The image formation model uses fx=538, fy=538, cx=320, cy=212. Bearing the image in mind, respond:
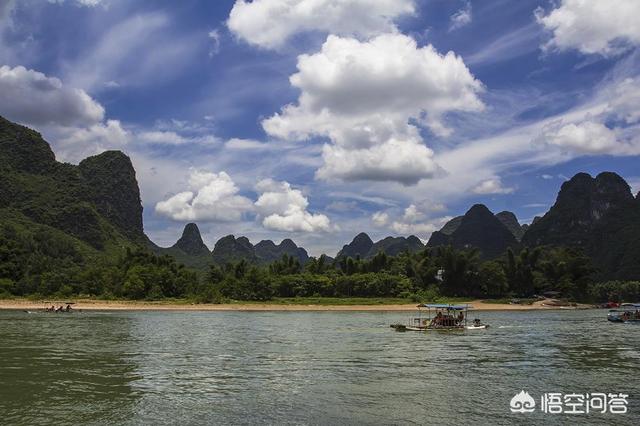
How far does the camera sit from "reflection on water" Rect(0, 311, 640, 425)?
1984 centimetres

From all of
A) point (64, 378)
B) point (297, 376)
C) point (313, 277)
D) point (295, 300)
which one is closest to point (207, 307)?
point (295, 300)

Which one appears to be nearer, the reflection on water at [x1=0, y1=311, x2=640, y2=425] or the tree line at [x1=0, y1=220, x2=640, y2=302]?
the reflection on water at [x1=0, y1=311, x2=640, y2=425]

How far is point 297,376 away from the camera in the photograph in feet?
92.0

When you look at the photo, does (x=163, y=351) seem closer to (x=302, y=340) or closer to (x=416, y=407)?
(x=302, y=340)

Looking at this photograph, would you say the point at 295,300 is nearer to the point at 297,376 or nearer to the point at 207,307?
the point at 207,307

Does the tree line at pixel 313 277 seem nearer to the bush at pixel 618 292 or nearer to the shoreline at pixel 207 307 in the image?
the bush at pixel 618 292

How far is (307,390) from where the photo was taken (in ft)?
79.4

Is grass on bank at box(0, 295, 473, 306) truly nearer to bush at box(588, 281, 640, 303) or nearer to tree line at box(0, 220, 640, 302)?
tree line at box(0, 220, 640, 302)

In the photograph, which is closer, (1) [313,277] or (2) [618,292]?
(1) [313,277]

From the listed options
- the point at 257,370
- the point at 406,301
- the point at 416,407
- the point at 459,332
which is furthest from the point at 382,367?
the point at 406,301

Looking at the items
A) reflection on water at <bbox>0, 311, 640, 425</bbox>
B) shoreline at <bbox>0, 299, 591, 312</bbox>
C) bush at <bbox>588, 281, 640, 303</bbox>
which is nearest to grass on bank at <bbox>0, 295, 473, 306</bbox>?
shoreline at <bbox>0, 299, 591, 312</bbox>

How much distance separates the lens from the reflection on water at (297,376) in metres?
19.8

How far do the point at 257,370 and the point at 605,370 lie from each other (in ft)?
64.9

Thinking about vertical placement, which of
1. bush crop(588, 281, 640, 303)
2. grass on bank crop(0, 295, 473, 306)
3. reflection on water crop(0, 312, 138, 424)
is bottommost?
→ grass on bank crop(0, 295, 473, 306)
